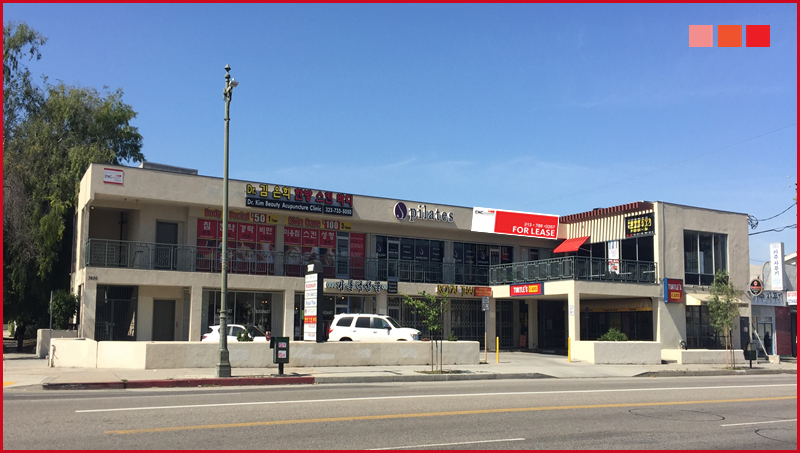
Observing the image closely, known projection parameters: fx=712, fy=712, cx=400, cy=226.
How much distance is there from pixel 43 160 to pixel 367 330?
20.5m

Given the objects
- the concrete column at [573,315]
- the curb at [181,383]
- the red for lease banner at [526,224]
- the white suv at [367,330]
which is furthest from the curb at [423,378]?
the red for lease banner at [526,224]

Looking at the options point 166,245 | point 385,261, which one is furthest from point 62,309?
point 385,261

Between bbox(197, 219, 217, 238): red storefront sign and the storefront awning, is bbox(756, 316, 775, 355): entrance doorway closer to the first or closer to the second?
the storefront awning

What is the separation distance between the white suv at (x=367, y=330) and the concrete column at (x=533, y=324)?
11394 millimetres

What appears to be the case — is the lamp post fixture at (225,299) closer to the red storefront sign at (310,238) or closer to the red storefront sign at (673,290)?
the red storefront sign at (310,238)

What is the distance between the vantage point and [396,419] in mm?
11672

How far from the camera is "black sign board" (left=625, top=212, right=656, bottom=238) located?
34.0 meters

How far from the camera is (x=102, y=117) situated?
133 feet

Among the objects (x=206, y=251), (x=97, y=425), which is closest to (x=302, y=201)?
(x=206, y=251)

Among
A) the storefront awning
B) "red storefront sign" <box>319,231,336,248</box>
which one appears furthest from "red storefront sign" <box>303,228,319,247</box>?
the storefront awning

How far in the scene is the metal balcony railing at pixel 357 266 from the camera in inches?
1144

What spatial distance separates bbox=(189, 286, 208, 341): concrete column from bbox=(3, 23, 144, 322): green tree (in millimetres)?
7624

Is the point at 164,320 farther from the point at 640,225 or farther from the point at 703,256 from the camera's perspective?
the point at 703,256

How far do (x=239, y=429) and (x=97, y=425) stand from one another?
215 cm
